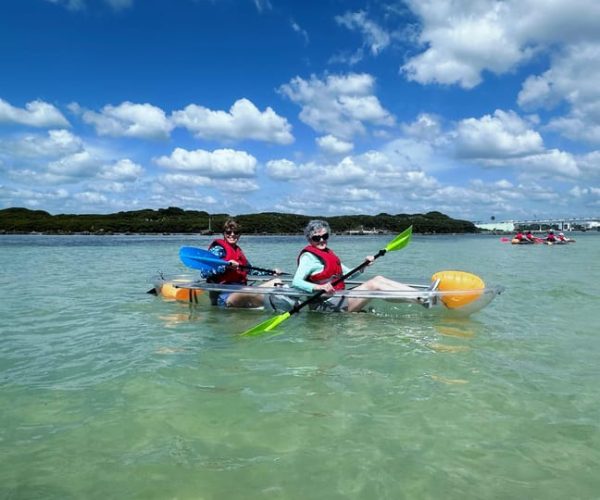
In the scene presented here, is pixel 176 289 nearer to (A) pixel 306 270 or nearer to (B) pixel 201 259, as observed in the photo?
(B) pixel 201 259

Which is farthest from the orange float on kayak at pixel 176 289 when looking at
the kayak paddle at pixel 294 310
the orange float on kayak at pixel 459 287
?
the orange float on kayak at pixel 459 287

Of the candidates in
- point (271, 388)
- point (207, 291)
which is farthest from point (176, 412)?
point (207, 291)

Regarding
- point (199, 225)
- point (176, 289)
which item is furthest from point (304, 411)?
point (199, 225)

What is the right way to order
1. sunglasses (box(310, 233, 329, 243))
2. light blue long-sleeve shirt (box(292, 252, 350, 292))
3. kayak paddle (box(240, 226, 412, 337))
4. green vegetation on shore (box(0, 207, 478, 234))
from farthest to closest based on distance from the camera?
green vegetation on shore (box(0, 207, 478, 234)), sunglasses (box(310, 233, 329, 243)), light blue long-sleeve shirt (box(292, 252, 350, 292)), kayak paddle (box(240, 226, 412, 337))

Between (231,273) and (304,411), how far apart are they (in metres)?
6.37

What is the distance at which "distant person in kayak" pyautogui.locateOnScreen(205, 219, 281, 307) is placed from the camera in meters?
10.2

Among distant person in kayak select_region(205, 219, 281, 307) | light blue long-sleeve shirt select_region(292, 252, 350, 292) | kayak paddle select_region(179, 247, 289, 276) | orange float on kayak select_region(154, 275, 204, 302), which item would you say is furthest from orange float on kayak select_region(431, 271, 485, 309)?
orange float on kayak select_region(154, 275, 204, 302)

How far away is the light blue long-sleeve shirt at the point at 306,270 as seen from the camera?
885 centimetres

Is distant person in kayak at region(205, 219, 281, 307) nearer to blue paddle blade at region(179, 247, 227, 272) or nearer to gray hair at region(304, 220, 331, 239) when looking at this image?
blue paddle blade at region(179, 247, 227, 272)

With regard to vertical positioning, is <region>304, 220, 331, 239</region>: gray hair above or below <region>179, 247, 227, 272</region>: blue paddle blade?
above

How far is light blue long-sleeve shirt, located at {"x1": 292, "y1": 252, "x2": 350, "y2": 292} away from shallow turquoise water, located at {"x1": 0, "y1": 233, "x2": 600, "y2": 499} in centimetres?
72

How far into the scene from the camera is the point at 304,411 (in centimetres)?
462

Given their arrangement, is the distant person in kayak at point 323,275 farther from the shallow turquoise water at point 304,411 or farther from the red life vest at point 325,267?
the shallow turquoise water at point 304,411

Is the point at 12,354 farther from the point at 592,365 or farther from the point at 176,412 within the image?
the point at 592,365
